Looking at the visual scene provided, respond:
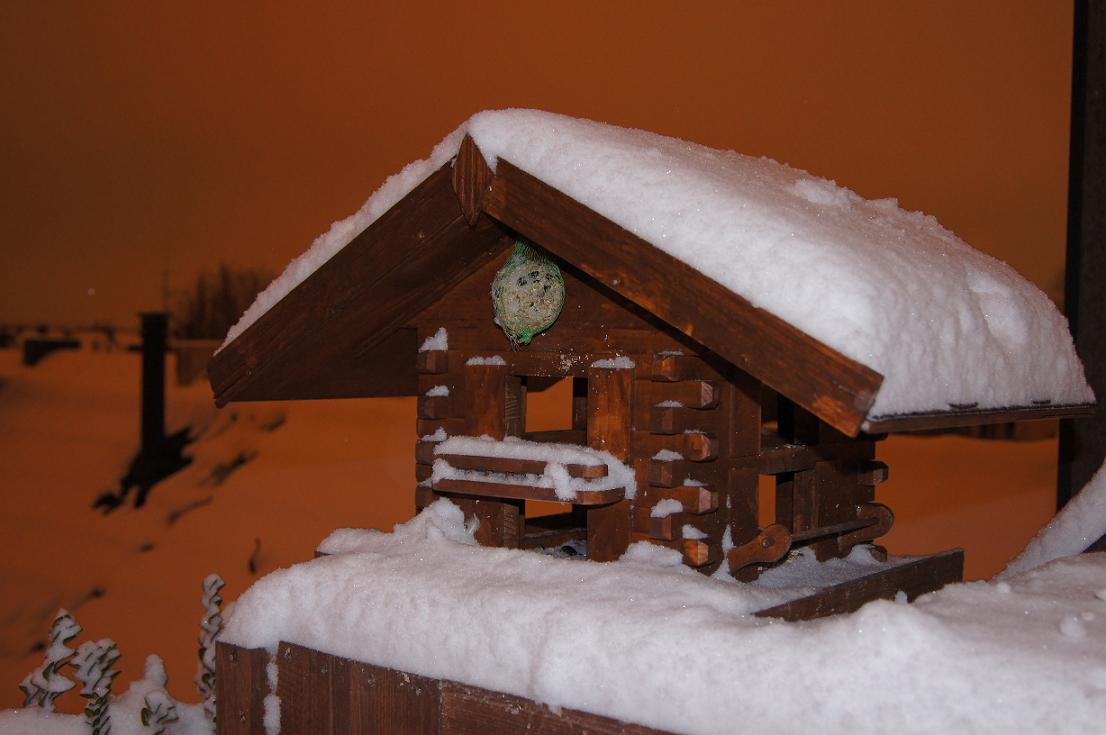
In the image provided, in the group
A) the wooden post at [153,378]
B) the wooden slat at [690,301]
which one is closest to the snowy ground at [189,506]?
the wooden post at [153,378]

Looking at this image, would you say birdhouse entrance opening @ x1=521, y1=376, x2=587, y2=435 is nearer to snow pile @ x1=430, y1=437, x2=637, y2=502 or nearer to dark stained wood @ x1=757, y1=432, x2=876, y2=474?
snow pile @ x1=430, y1=437, x2=637, y2=502

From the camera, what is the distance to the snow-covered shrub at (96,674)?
172 inches

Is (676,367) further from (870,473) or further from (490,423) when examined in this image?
(870,473)

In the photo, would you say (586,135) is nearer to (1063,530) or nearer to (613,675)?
(613,675)

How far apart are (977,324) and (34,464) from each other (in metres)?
8.86

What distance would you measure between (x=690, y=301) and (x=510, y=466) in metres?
1.02

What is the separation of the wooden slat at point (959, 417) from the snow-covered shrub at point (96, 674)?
3394 millimetres

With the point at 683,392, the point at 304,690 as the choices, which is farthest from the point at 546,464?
the point at 304,690

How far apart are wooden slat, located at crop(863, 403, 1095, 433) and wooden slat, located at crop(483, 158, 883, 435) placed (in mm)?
82

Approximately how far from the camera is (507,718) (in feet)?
9.20

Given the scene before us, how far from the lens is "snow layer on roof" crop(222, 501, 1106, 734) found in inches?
86.2

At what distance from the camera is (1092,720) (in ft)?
6.63

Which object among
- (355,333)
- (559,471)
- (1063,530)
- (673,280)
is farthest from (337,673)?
(1063,530)

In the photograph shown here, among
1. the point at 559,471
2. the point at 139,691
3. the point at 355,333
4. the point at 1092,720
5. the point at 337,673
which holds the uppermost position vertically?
the point at 355,333
